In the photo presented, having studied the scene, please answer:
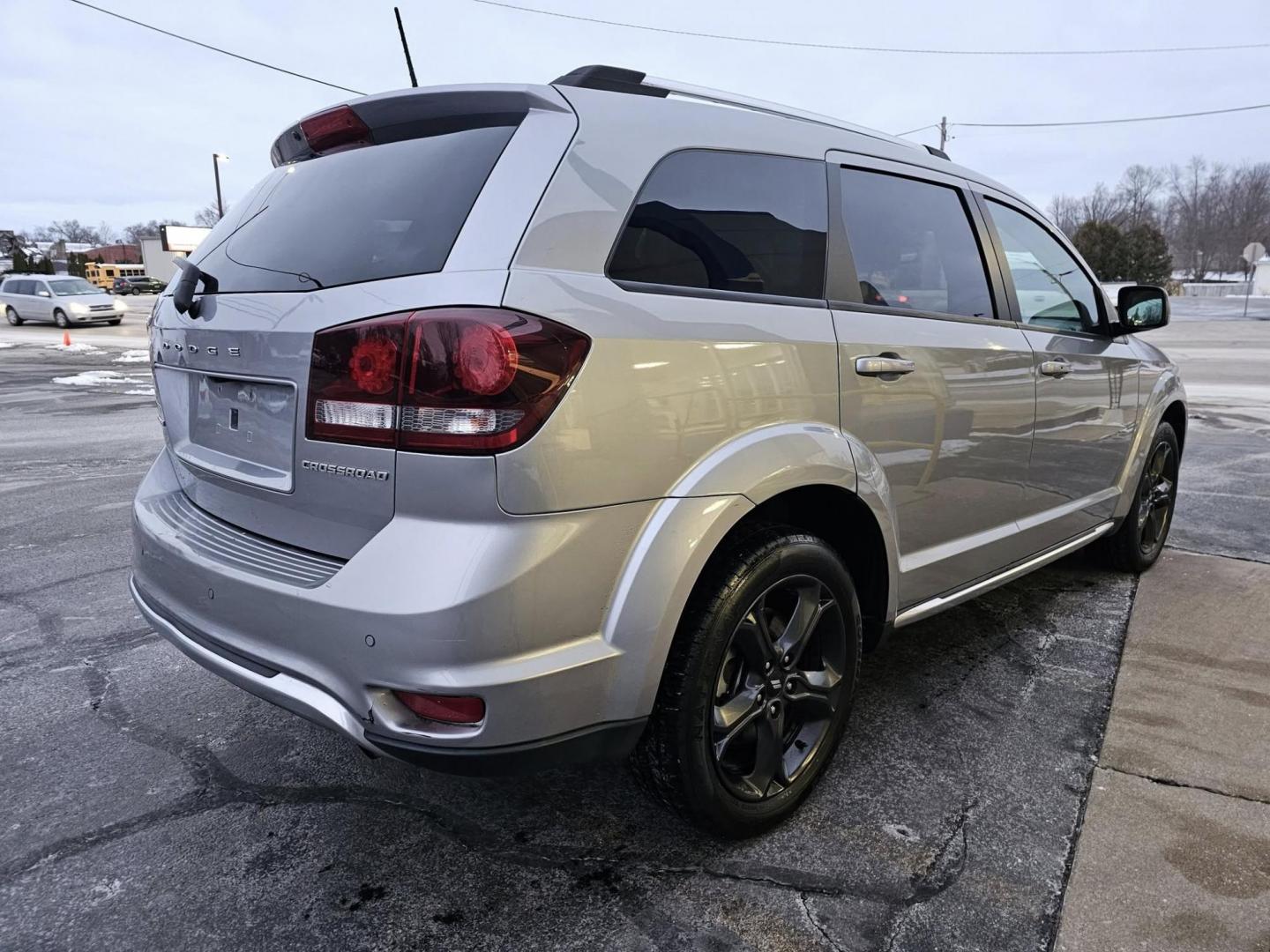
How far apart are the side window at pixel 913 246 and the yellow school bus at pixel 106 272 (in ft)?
263

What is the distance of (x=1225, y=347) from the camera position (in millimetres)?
21312

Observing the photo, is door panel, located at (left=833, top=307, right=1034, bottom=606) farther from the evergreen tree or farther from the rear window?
the evergreen tree

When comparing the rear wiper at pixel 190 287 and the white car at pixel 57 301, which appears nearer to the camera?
the rear wiper at pixel 190 287

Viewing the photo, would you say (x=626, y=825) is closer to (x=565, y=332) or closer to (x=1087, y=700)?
(x=565, y=332)

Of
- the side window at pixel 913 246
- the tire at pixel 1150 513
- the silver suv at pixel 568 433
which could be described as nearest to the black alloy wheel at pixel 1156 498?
the tire at pixel 1150 513

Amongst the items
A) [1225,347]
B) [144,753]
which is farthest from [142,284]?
[144,753]

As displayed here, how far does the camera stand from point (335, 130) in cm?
238

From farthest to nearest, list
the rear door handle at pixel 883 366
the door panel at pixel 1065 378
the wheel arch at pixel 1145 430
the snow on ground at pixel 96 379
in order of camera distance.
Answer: the snow on ground at pixel 96 379 < the wheel arch at pixel 1145 430 < the door panel at pixel 1065 378 < the rear door handle at pixel 883 366

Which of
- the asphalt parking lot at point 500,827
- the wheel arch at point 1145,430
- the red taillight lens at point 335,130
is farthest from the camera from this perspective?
the wheel arch at point 1145,430

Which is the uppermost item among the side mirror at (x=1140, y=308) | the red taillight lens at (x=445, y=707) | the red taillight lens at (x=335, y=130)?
the red taillight lens at (x=335, y=130)

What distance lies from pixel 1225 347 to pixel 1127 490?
69.4 feet

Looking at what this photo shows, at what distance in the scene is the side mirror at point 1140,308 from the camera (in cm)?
388

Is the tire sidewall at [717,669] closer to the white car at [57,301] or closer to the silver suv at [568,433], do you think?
the silver suv at [568,433]

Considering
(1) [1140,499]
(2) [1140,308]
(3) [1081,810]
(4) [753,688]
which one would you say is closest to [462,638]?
(4) [753,688]
